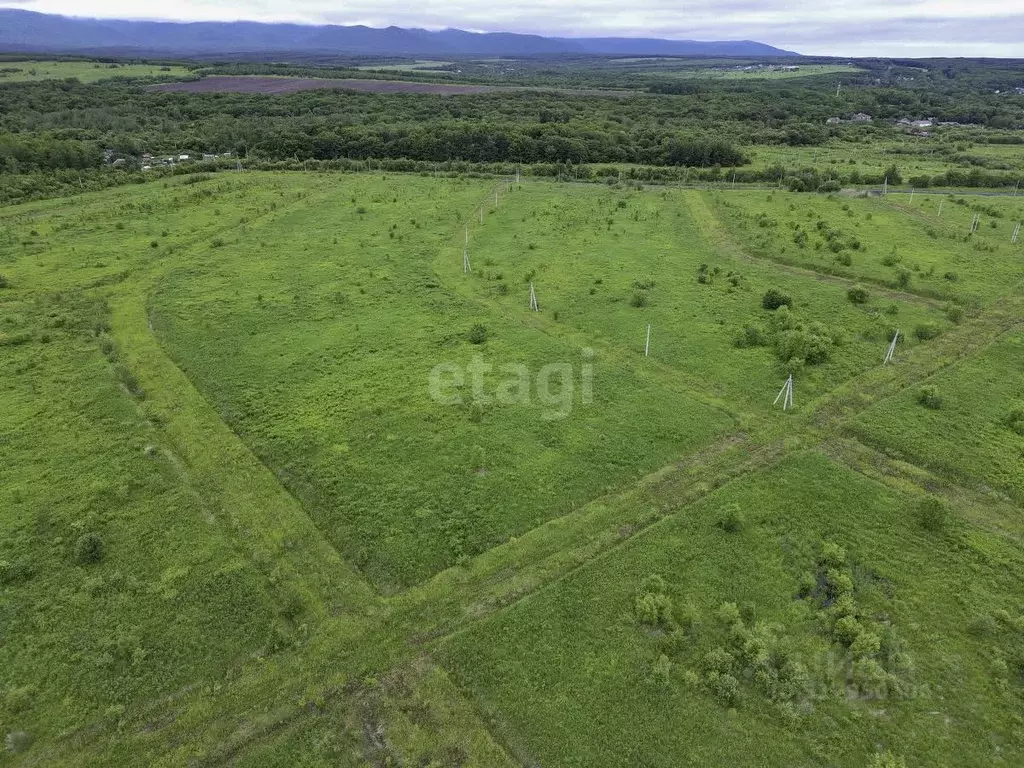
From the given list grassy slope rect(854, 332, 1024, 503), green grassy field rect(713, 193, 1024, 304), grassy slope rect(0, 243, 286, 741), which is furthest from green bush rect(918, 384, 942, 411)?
grassy slope rect(0, 243, 286, 741)

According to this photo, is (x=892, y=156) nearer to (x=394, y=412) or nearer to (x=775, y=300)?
(x=775, y=300)

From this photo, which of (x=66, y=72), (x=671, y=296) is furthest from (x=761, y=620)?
(x=66, y=72)

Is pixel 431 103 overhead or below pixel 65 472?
overhead

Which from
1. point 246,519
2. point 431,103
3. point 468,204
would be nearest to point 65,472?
point 246,519

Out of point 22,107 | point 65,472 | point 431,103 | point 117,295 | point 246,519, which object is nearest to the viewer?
point 246,519

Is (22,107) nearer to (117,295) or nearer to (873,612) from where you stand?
(117,295)

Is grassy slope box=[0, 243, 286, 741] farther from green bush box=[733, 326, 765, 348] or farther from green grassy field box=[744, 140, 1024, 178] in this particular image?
green grassy field box=[744, 140, 1024, 178]

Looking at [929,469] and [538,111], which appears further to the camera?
[538,111]

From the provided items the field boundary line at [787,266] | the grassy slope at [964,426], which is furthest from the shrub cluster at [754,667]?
the field boundary line at [787,266]
